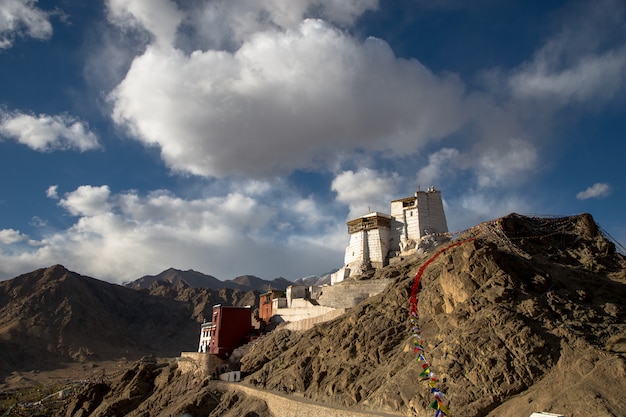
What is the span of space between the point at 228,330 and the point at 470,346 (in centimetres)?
2751

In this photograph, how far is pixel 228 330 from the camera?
4450 centimetres

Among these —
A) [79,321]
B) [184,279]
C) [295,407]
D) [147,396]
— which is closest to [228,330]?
[147,396]

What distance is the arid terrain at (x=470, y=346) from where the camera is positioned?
19.6 metres

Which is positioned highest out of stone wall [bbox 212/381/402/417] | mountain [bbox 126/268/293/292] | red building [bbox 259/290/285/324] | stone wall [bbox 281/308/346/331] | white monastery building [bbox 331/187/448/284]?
mountain [bbox 126/268/293/292]

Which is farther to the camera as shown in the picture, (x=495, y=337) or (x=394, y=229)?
(x=394, y=229)

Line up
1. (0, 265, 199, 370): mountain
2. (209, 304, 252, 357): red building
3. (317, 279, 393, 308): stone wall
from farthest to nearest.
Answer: (0, 265, 199, 370): mountain, (209, 304, 252, 357): red building, (317, 279, 393, 308): stone wall

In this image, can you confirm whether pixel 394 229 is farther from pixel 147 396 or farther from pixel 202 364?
pixel 147 396

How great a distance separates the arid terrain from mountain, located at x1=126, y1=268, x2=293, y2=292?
113547mm

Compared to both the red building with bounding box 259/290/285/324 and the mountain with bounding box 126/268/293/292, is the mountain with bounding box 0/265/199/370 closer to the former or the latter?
the red building with bounding box 259/290/285/324

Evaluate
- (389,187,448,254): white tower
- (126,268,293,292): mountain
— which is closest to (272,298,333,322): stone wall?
(389,187,448,254): white tower

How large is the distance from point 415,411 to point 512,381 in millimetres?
4303

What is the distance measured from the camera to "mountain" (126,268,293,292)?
6492 inches

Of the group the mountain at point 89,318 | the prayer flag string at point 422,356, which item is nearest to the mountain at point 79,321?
the mountain at point 89,318

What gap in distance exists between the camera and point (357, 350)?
95.7ft
